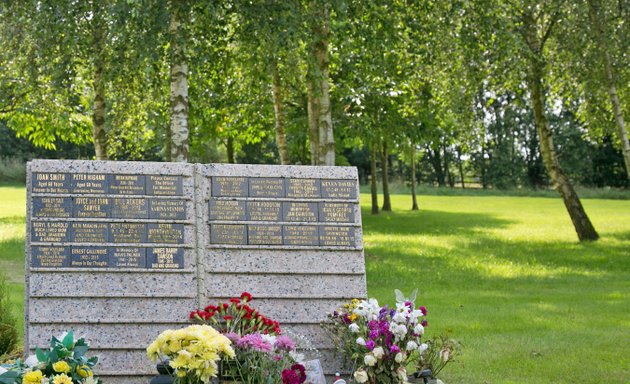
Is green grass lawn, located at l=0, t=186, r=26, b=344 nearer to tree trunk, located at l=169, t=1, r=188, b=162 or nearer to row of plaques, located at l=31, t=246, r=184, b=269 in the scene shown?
row of plaques, located at l=31, t=246, r=184, b=269

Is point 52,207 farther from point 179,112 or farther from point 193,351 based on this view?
point 179,112

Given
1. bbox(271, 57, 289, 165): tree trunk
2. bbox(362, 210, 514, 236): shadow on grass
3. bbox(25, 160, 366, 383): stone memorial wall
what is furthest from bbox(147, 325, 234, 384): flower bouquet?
bbox(362, 210, 514, 236): shadow on grass

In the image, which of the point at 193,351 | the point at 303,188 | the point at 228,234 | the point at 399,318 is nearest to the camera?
the point at 193,351

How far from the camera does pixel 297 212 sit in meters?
9.22

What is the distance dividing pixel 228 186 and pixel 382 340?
2.41m

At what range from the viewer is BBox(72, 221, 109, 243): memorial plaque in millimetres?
8633

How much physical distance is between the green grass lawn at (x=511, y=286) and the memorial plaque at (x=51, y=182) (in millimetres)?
4608

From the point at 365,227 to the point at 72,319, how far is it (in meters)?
26.4

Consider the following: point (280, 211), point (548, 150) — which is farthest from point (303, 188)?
point (548, 150)

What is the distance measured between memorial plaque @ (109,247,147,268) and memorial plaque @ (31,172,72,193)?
0.80m

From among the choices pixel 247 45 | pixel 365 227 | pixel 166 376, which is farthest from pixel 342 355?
pixel 365 227

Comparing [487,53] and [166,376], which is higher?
[487,53]

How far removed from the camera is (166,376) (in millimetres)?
7285

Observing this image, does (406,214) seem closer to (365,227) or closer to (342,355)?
(365,227)
